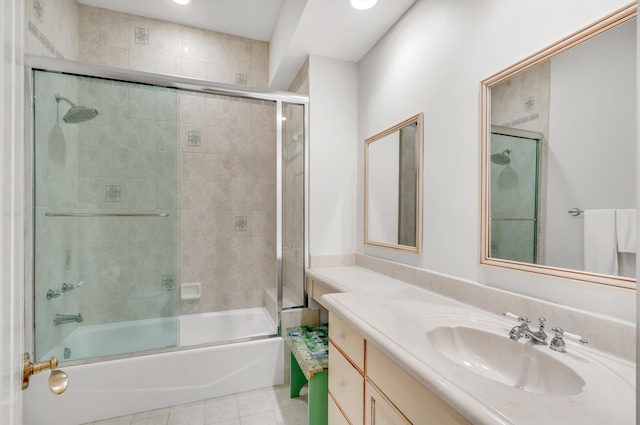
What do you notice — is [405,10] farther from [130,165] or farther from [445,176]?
[130,165]

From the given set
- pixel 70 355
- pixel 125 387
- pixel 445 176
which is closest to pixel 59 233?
pixel 70 355

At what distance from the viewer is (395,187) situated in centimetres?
182

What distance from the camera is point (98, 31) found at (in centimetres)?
235

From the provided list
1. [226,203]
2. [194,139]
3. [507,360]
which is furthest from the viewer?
[226,203]

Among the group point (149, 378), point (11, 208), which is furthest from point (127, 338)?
point (11, 208)

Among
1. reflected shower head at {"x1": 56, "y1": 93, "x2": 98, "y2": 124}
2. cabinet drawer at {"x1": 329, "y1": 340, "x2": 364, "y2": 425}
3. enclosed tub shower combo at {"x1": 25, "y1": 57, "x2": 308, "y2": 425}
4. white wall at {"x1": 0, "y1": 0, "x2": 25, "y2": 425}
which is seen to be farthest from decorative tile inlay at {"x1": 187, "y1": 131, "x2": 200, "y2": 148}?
white wall at {"x1": 0, "y1": 0, "x2": 25, "y2": 425}

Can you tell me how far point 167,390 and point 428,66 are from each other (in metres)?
2.38

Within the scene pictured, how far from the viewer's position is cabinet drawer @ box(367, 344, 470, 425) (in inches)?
26.3

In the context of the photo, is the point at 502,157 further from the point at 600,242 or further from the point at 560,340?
the point at 560,340

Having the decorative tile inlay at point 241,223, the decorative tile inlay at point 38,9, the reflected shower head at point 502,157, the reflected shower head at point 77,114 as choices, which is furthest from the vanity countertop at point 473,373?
the decorative tile inlay at point 38,9

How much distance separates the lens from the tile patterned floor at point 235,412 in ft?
5.53

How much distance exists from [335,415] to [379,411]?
43 cm

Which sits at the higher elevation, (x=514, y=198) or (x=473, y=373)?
(x=514, y=198)

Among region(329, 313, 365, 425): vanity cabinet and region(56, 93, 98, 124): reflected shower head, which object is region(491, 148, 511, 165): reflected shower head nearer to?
region(329, 313, 365, 425): vanity cabinet
